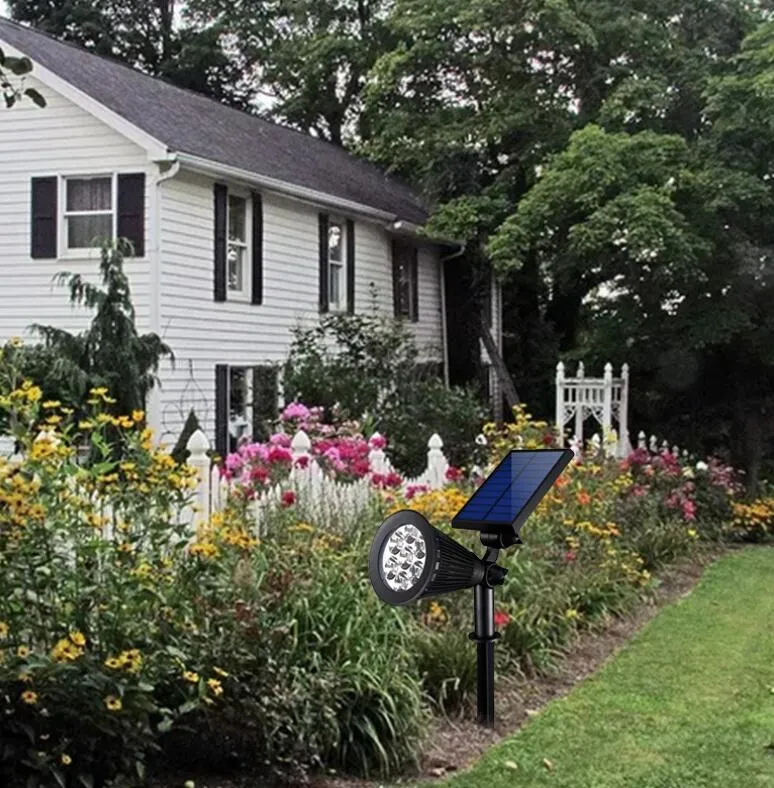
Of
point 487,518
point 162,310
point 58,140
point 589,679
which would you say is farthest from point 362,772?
point 58,140

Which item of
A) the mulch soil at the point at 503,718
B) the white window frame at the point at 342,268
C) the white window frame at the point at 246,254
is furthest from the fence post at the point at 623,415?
the mulch soil at the point at 503,718

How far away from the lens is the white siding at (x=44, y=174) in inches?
515

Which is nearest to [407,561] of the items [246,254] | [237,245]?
[237,245]

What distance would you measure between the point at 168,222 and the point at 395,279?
6919 millimetres

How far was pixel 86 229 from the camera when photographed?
1347 centimetres

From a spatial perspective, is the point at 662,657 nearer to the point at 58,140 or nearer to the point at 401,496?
the point at 401,496

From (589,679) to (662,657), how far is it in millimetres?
787

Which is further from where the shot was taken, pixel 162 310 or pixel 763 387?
pixel 763 387

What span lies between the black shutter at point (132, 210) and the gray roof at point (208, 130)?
0.66m

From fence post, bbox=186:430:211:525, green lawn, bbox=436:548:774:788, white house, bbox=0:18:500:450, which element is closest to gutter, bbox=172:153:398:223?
white house, bbox=0:18:500:450

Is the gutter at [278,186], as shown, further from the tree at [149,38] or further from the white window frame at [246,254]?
the tree at [149,38]

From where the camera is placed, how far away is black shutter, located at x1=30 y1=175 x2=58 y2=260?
44.2 feet

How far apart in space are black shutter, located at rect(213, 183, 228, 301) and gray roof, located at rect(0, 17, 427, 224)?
0.45 metres

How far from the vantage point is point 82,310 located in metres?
13.2
